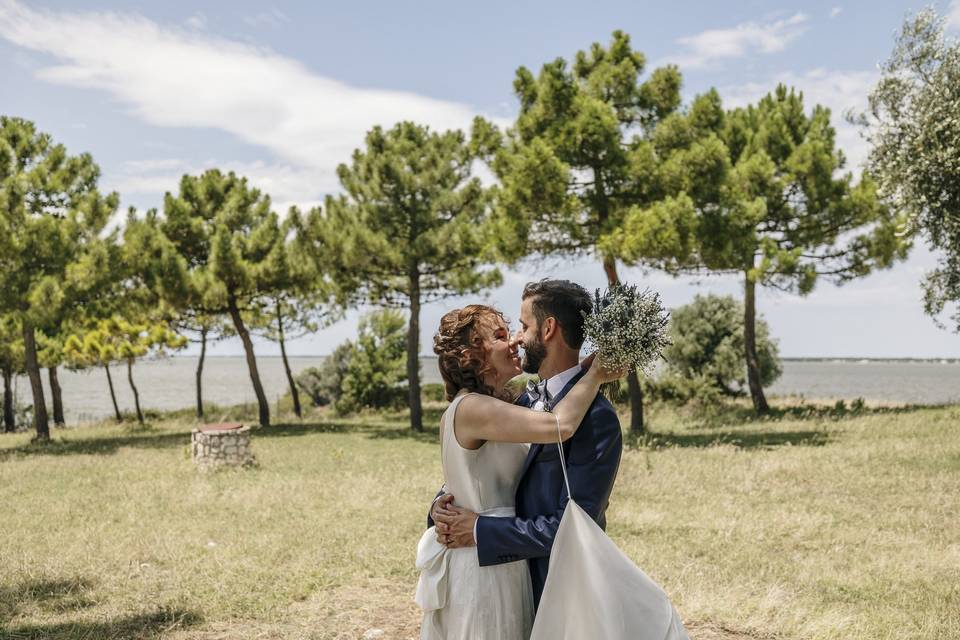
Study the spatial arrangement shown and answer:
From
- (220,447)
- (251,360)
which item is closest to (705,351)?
(251,360)

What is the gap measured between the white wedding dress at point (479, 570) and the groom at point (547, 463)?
6cm

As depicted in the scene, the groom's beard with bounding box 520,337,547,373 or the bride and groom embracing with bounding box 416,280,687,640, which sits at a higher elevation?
the groom's beard with bounding box 520,337,547,373

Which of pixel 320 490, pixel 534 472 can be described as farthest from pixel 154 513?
pixel 534 472

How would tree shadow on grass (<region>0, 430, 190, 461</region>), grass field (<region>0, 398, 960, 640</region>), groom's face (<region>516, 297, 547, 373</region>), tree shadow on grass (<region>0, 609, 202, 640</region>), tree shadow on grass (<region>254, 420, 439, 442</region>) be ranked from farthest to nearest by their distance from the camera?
tree shadow on grass (<region>254, 420, 439, 442</region>)
tree shadow on grass (<region>0, 430, 190, 461</region>)
grass field (<region>0, 398, 960, 640</region>)
tree shadow on grass (<region>0, 609, 202, 640</region>)
groom's face (<region>516, 297, 547, 373</region>)

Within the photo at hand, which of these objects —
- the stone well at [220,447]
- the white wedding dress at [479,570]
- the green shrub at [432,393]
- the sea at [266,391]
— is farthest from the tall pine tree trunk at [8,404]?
the white wedding dress at [479,570]

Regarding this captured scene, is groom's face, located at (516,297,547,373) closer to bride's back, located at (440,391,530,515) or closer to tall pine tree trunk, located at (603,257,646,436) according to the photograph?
bride's back, located at (440,391,530,515)

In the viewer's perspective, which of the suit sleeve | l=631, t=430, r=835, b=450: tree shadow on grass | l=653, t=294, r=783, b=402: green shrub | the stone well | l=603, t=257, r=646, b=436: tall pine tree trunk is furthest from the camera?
l=653, t=294, r=783, b=402: green shrub

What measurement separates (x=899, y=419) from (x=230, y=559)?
1677 cm

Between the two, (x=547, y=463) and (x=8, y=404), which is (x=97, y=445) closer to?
(x=8, y=404)

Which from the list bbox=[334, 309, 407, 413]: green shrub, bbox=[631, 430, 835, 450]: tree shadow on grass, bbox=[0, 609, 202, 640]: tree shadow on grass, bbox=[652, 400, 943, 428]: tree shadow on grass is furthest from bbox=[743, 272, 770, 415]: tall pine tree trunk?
bbox=[0, 609, 202, 640]: tree shadow on grass

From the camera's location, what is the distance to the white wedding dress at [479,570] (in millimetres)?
2779

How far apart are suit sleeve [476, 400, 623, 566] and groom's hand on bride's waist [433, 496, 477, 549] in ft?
0.31

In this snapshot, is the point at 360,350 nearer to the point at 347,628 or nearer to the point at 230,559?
the point at 230,559

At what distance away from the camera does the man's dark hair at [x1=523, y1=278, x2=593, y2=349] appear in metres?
2.79
